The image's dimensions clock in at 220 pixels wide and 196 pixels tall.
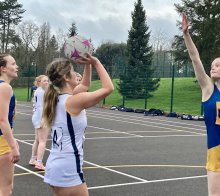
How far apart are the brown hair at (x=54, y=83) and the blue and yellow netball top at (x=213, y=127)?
69.6 inches

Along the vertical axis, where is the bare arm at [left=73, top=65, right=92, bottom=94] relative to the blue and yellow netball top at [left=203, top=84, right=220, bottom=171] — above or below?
above

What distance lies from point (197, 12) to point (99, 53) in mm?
22077

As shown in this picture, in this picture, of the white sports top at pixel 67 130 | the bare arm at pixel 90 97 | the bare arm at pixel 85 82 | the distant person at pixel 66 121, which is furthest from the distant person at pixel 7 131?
the bare arm at pixel 90 97

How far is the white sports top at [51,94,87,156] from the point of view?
12.5 ft

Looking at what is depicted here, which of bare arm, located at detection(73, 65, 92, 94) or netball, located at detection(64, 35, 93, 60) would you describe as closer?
netball, located at detection(64, 35, 93, 60)

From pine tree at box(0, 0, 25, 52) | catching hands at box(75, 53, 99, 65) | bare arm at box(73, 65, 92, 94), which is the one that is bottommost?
bare arm at box(73, 65, 92, 94)

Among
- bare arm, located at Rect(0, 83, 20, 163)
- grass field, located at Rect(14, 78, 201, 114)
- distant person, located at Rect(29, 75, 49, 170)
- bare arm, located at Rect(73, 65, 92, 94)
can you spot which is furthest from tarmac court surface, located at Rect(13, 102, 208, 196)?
grass field, located at Rect(14, 78, 201, 114)

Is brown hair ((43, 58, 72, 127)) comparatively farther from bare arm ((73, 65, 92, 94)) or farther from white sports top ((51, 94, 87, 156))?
bare arm ((73, 65, 92, 94))

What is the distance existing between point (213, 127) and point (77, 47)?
177 cm

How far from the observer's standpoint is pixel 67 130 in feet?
12.5

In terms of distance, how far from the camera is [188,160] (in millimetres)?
10055

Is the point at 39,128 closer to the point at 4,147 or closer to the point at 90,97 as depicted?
the point at 4,147

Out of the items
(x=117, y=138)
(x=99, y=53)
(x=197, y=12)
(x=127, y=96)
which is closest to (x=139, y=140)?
(x=117, y=138)

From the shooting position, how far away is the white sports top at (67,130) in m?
3.80
